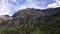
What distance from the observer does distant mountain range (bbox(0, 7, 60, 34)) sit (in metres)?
24.2

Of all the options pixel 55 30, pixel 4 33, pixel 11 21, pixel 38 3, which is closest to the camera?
pixel 11 21

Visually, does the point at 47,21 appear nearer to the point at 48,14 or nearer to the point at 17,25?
the point at 48,14

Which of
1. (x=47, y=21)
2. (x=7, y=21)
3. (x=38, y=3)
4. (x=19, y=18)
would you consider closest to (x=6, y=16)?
(x=7, y=21)

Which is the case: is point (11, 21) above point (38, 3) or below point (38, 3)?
below

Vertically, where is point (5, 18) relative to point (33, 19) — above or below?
above

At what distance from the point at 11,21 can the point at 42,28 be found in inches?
373

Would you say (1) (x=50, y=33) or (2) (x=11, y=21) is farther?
(1) (x=50, y=33)

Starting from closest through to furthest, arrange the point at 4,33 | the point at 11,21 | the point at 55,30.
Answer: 1. the point at 11,21
2. the point at 55,30
3. the point at 4,33

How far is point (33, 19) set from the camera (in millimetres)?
25969

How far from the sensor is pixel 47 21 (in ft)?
90.1

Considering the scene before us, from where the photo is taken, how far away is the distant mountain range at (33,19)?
24.2m

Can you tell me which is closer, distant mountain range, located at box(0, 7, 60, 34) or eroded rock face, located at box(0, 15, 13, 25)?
eroded rock face, located at box(0, 15, 13, 25)

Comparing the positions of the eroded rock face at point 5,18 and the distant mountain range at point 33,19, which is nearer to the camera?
the eroded rock face at point 5,18

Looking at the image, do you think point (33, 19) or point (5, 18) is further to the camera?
point (33, 19)
